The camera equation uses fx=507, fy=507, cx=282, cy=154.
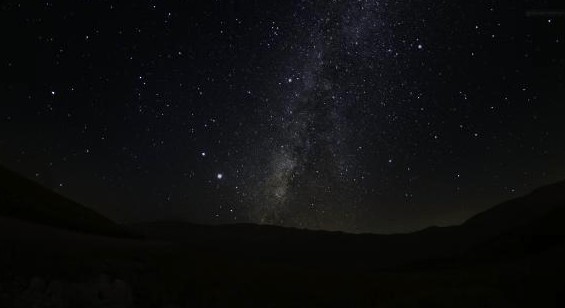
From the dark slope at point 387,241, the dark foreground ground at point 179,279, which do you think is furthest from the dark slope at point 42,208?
the dark slope at point 387,241

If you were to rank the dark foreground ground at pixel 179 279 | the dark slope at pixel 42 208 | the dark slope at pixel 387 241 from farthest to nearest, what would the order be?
the dark slope at pixel 387 241 → the dark slope at pixel 42 208 → the dark foreground ground at pixel 179 279

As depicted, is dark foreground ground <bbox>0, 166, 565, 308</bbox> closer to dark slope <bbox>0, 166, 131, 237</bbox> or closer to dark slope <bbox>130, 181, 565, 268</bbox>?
dark slope <bbox>0, 166, 131, 237</bbox>

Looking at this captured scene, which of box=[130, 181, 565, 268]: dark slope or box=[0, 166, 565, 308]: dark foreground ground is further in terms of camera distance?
box=[130, 181, 565, 268]: dark slope

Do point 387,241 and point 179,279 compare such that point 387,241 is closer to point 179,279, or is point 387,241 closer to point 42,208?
point 42,208

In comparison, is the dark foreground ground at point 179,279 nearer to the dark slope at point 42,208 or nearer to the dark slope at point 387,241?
the dark slope at point 42,208

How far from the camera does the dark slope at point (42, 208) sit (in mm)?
26344

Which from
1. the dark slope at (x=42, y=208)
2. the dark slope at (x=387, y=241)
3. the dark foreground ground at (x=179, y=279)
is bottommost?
the dark foreground ground at (x=179, y=279)

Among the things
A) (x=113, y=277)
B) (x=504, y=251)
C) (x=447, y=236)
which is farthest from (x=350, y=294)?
(x=447, y=236)

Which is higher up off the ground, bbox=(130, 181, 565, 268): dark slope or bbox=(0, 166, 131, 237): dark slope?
bbox=(130, 181, 565, 268): dark slope

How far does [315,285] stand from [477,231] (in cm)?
5677

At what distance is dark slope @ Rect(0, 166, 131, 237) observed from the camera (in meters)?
26.3

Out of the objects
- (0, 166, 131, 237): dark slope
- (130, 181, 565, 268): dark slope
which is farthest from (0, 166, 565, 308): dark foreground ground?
(130, 181, 565, 268): dark slope

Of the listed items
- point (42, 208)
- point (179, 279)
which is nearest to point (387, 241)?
point (42, 208)

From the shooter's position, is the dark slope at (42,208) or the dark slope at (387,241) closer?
the dark slope at (42,208)
